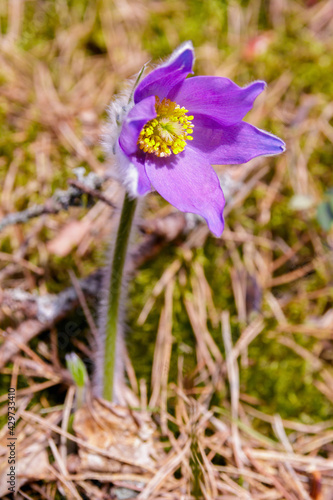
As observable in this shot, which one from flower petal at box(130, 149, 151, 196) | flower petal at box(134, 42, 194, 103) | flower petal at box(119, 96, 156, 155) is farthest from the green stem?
flower petal at box(134, 42, 194, 103)

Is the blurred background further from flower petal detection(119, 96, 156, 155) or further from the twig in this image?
flower petal detection(119, 96, 156, 155)

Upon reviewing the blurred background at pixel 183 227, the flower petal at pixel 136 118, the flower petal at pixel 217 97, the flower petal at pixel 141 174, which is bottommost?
the blurred background at pixel 183 227

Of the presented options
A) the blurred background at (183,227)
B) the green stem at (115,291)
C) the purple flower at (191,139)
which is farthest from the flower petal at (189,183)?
the blurred background at (183,227)

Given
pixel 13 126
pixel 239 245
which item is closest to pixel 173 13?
pixel 13 126

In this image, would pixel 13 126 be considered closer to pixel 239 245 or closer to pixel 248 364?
pixel 239 245

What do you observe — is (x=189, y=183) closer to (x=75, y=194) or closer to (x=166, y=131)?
(x=166, y=131)

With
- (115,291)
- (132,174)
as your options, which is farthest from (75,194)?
(132,174)

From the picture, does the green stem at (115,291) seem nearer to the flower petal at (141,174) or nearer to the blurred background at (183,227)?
the flower petal at (141,174)
